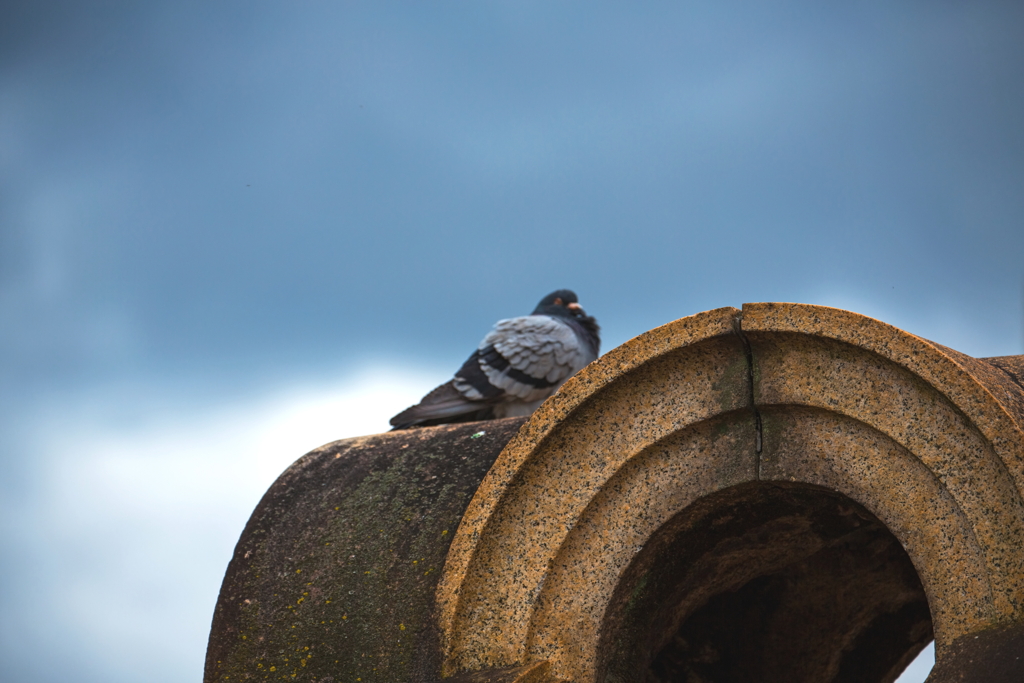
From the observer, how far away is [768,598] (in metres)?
4.66

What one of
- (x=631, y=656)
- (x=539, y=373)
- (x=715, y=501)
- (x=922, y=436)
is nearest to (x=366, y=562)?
(x=631, y=656)

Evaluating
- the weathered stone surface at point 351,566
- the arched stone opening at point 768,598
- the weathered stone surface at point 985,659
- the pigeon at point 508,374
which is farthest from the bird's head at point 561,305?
the weathered stone surface at point 985,659

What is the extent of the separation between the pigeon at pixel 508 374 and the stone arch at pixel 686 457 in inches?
119

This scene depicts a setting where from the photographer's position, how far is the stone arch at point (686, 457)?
2.91 metres

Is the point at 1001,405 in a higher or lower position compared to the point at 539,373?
lower

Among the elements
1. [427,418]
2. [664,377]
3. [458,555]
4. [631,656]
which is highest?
[427,418]

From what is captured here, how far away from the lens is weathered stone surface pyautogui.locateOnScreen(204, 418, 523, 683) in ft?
11.4

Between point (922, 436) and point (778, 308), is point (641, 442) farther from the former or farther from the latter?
point (922, 436)

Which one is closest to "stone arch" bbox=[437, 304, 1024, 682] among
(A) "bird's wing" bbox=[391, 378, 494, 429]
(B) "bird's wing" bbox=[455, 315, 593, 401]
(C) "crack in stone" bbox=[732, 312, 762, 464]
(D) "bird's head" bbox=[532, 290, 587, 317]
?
(C) "crack in stone" bbox=[732, 312, 762, 464]

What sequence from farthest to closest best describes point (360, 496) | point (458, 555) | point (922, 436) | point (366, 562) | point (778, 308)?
point (360, 496)
point (366, 562)
point (458, 555)
point (778, 308)
point (922, 436)

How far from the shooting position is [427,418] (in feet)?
21.3

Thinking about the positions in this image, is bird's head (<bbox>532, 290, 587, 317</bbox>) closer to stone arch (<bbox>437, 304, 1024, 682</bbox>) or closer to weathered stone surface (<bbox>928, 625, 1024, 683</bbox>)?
stone arch (<bbox>437, 304, 1024, 682</bbox>)

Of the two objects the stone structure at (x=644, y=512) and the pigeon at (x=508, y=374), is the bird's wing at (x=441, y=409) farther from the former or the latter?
the stone structure at (x=644, y=512)

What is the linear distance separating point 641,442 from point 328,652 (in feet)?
4.46
